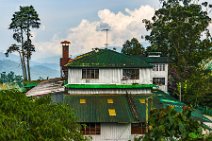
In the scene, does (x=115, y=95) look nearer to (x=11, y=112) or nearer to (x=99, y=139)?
(x=99, y=139)

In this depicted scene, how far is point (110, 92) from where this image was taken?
38.6 metres

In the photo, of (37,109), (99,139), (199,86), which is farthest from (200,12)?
(37,109)

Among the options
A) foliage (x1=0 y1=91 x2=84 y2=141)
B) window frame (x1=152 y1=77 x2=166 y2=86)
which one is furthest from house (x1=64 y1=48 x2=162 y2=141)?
window frame (x1=152 y1=77 x2=166 y2=86)

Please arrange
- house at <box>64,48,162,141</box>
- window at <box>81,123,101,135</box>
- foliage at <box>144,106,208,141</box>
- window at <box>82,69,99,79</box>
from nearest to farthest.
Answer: foliage at <box>144,106,208,141</box>
window at <box>81,123,101,135</box>
house at <box>64,48,162,141</box>
window at <box>82,69,99,79</box>

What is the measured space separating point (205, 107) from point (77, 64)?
24.9m

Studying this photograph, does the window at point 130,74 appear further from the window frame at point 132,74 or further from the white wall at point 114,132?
the white wall at point 114,132

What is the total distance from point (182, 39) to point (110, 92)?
27.5m

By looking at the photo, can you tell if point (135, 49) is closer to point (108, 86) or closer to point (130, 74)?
point (130, 74)

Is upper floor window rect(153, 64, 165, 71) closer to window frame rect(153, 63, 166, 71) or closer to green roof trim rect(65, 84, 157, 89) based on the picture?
window frame rect(153, 63, 166, 71)

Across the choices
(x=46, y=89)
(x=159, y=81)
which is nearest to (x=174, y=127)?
(x=46, y=89)

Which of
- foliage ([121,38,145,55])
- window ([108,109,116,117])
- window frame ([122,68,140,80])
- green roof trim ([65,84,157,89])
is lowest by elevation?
window ([108,109,116,117])

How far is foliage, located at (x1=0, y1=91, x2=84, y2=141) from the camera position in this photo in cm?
1565

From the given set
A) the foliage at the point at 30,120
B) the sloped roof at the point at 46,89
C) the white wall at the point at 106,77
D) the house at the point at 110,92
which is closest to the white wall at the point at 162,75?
the sloped roof at the point at 46,89

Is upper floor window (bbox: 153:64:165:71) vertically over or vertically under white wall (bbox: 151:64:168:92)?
over
